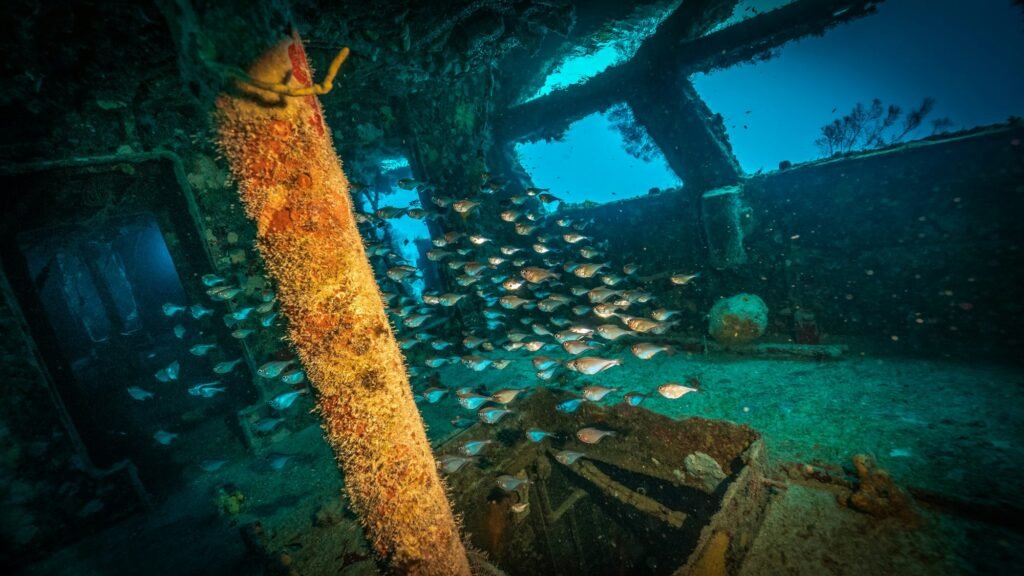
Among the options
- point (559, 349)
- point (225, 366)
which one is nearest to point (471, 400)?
point (559, 349)

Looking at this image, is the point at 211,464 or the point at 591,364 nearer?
the point at 591,364

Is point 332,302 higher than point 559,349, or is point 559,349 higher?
point 332,302

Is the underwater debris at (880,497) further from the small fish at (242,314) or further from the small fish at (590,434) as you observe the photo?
the small fish at (242,314)

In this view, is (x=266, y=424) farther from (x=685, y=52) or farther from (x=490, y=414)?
(x=685, y=52)

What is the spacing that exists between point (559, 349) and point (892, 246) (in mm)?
6865

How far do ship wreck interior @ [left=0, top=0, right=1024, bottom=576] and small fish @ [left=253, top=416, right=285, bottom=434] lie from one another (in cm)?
9

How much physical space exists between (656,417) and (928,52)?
458ft

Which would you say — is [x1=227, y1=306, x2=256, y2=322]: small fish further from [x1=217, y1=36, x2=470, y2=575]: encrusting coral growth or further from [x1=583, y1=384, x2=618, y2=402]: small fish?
[x1=583, y1=384, x2=618, y2=402]: small fish

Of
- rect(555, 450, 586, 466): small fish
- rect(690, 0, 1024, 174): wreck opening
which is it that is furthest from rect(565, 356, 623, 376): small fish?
rect(690, 0, 1024, 174): wreck opening

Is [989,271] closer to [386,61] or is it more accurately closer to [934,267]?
[934,267]

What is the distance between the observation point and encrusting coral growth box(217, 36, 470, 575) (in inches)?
71.6

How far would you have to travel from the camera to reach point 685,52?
810 centimetres

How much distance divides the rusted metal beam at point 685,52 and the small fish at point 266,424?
9.68 metres

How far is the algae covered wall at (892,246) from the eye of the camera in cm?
584
